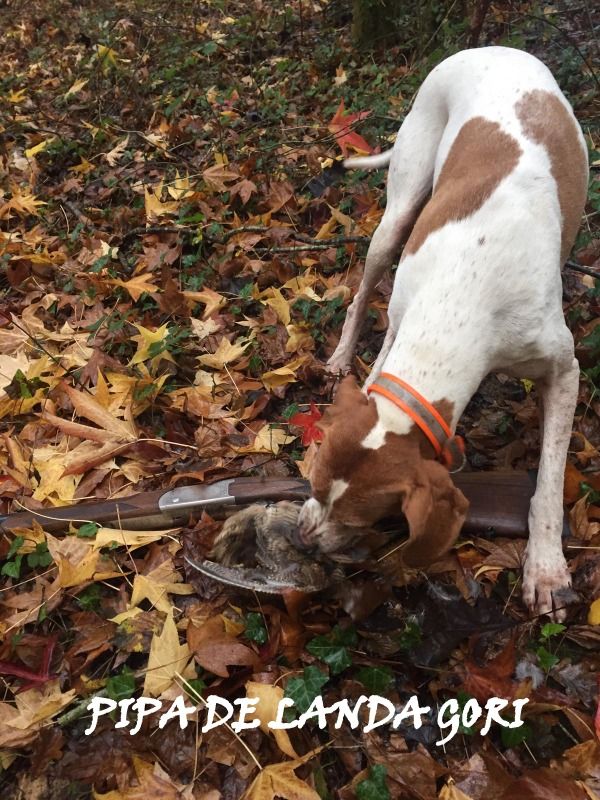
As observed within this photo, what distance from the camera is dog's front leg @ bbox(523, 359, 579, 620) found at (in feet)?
7.81

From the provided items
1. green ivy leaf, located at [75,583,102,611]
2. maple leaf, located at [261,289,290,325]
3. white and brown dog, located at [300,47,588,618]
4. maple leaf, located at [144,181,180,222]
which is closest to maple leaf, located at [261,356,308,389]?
maple leaf, located at [261,289,290,325]

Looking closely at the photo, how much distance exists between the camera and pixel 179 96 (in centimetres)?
655

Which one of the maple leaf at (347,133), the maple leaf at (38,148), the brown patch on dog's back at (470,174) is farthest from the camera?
the maple leaf at (38,148)

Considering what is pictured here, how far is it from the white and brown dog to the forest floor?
0.37 m

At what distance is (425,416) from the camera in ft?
6.94

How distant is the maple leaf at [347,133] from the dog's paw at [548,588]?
384cm

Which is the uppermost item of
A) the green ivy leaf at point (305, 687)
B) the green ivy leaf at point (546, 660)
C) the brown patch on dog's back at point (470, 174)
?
the brown patch on dog's back at point (470, 174)

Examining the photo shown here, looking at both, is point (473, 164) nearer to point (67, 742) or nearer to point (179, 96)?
point (67, 742)

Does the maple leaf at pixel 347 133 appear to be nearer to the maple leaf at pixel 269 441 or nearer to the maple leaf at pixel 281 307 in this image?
the maple leaf at pixel 281 307

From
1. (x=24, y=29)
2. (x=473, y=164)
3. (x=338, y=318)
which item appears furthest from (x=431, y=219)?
(x=24, y=29)

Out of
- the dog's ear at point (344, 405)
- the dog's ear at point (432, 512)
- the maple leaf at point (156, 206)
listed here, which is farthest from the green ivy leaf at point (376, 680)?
the maple leaf at point (156, 206)

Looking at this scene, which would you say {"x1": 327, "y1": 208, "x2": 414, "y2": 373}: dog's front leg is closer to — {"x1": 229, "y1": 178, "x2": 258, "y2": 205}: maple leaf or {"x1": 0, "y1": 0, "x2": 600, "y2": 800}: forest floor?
{"x1": 0, "y1": 0, "x2": 600, "y2": 800}: forest floor

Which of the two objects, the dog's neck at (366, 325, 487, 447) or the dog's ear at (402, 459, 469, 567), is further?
the dog's neck at (366, 325, 487, 447)

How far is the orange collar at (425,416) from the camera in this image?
2102 mm
